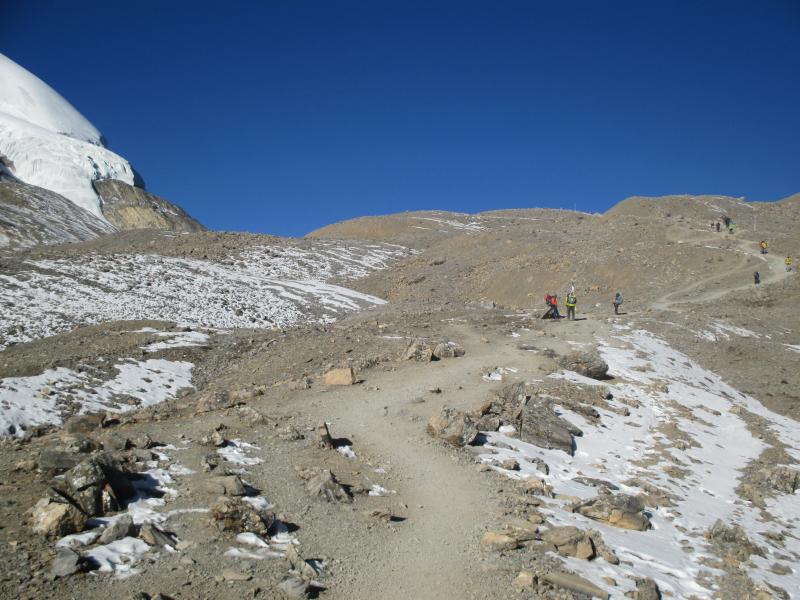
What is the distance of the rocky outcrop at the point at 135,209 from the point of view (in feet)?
242

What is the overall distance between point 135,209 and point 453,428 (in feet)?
251

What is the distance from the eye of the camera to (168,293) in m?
29.5

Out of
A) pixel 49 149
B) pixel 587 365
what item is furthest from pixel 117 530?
pixel 49 149

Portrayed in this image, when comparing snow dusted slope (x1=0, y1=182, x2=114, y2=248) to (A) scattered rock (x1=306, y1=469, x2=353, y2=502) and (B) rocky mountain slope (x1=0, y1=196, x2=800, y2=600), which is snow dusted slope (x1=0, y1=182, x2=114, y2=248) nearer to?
(B) rocky mountain slope (x1=0, y1=196, x2=800, y2=600)

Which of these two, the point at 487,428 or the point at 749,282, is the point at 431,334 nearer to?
the point at 487,428

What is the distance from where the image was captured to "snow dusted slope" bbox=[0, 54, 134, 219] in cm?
7488

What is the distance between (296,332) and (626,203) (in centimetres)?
6056

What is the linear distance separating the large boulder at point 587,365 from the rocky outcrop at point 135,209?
215ft

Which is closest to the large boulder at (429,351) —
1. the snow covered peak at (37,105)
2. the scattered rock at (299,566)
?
the scattered rock at (299,566)

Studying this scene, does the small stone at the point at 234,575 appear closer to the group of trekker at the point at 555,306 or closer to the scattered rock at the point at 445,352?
the scattered rock at the point at 445,352

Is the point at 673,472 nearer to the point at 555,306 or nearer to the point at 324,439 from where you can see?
the point at 324,439

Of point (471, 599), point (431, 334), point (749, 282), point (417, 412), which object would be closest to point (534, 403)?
point (417, 412)

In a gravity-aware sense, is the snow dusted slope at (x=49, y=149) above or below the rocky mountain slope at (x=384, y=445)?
above

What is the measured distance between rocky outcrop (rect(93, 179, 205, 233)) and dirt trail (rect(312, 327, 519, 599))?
65027mm
